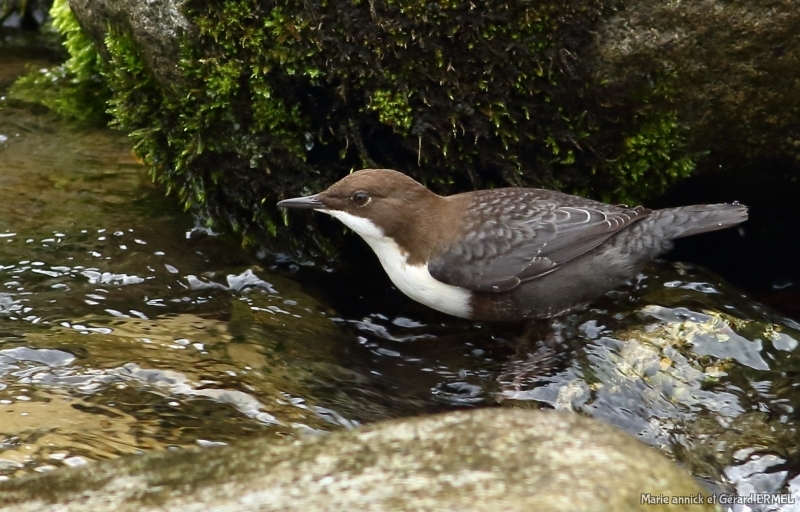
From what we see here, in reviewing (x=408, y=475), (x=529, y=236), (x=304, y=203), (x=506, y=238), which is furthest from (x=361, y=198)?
(x=408, y=475)

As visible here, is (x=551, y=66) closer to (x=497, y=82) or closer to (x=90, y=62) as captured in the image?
(x=497, y=82)

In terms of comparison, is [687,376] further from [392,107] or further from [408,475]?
[408,475]

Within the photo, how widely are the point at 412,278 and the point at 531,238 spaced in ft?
2.04

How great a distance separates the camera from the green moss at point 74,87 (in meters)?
6.29

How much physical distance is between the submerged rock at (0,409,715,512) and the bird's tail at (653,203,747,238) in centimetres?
195

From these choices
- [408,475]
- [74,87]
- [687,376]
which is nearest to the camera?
[408,475]

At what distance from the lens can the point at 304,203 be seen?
420 cm

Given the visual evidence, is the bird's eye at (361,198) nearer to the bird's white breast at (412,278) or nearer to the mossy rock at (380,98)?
the bird's white breast at (412,278)

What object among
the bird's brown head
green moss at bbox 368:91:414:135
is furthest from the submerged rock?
green moss at bbox 368:91:414:135

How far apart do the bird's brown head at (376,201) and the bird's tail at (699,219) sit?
118 centimetres

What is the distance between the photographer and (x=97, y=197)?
17.6 feet

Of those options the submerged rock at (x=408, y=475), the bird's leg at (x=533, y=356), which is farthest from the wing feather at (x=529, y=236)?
the submerged rock at (x=408, y=475)

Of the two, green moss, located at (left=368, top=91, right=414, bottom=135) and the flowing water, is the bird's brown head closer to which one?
green moss, located at (left=368, top=91, right=414, bottom=135)

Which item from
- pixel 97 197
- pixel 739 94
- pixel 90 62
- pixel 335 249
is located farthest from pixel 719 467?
pixel 90 62
